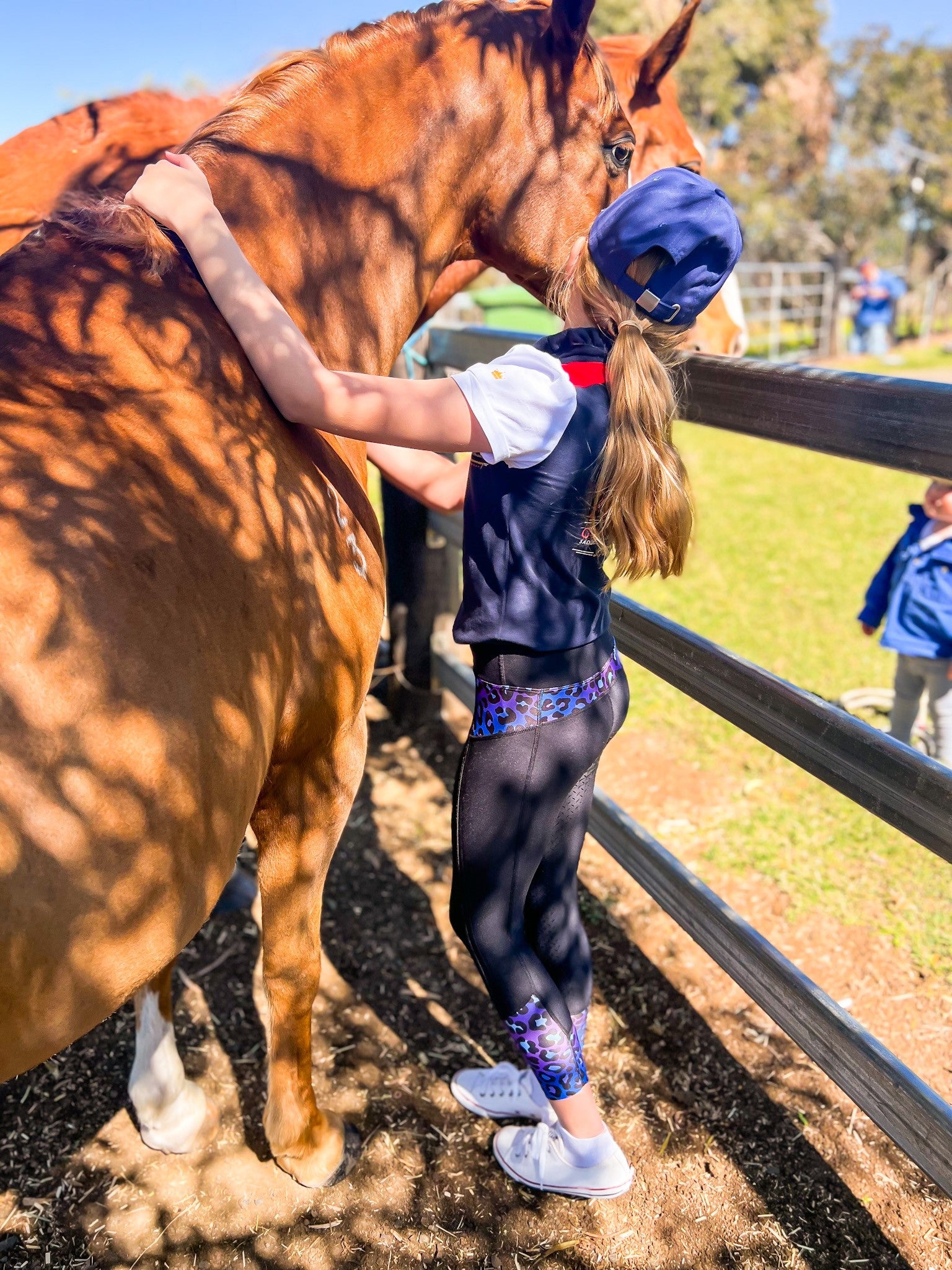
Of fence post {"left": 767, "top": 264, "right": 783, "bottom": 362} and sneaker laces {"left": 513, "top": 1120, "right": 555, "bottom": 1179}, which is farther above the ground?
fence post {"left": 767, "top": 264, "right": 783, "bottom": 362}

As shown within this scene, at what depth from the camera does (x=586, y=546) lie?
182 cm

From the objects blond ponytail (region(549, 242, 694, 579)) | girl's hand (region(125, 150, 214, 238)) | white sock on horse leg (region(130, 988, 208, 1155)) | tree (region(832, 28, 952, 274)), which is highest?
tree (region(832, 28, 952, 274))

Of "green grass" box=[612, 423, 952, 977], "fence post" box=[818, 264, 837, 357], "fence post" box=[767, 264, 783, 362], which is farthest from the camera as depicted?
"fence post" box=[818, 264, 837, 357]

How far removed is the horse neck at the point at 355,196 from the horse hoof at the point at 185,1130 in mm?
1837

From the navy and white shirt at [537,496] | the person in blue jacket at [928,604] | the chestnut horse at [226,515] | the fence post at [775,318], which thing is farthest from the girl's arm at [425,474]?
the fence post at [775,318]

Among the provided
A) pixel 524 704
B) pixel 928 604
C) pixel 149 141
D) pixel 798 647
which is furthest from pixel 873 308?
pixel 524 704

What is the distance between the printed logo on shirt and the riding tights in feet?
0.67

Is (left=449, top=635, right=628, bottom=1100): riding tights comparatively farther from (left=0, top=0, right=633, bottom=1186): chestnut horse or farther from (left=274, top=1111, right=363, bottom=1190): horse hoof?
→ (left=274, top=1111, right=363, bottom=1190): horse hoof

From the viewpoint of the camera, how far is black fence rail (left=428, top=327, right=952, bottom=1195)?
5.69 ft

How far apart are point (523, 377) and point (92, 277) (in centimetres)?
76

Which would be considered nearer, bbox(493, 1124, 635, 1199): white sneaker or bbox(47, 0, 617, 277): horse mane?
bbox(47, 0, 617, 277): horse mane

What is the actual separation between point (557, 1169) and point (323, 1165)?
56cm

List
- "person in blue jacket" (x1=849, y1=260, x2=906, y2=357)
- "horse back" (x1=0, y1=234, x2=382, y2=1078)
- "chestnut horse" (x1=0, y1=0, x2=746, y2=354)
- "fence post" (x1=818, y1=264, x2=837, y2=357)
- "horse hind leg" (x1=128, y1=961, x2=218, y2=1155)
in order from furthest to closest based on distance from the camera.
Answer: "fence post" (x1=818, y1=264, x2=837, y2=357)
"person in blue jacket" (x1=849, y1=260, x2=906, y2=357)
"chestnut horse" (x1=0, y1=0, x2=746, y2=354)
"horse hind leg" (x1=128, y1=961, x2=218, y2=1155)
"horse back" (x1=0, y1=234, x2=382, y2=1078)

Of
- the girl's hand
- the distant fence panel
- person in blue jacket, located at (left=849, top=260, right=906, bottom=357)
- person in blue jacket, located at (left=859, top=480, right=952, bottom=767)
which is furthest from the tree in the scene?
the girl's hand
